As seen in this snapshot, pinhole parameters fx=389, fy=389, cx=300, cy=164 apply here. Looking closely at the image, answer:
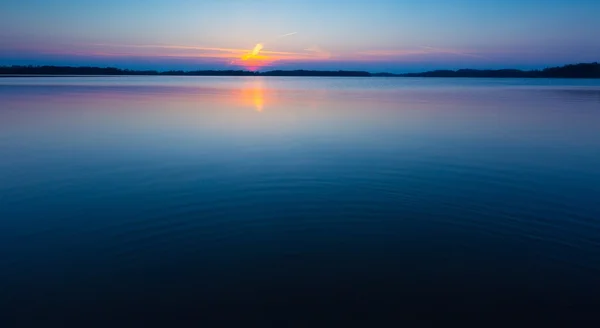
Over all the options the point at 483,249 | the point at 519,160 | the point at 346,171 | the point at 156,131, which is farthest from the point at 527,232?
the point at 156,131

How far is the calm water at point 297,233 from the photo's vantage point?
19.5 feet

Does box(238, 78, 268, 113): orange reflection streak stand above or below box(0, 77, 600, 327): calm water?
below

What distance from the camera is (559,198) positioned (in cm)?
1084

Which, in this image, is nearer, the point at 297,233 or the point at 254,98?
the point at 297,233

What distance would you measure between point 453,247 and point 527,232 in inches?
82.2

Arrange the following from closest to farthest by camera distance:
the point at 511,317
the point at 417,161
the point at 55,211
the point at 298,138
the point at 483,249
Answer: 1. the point at 511,317
2. the point at 483,249
3. the point at 55,211
4. the point at 417,161
5. the point at 298,138

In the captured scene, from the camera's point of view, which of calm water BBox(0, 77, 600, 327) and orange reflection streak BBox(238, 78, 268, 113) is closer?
calm water BBox(0, 77, 600, 327)

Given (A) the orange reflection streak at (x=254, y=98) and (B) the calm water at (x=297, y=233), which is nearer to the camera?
(B) the calm water at (x=297, y=233)

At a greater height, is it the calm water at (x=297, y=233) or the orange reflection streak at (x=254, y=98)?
the calm water at (x=297, y=233)

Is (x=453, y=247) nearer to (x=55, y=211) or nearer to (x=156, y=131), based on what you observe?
(x=55, y=211)

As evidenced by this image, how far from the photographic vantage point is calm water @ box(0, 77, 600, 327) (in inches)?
234

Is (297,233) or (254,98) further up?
(297,233)

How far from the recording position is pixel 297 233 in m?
8.59

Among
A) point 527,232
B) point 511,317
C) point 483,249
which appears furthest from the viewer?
point 527,232
